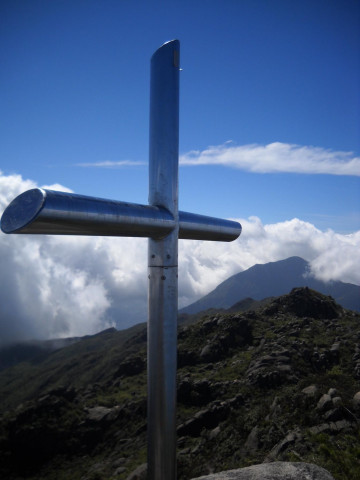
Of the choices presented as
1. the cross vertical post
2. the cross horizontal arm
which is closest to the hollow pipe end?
the cross horizontal arm

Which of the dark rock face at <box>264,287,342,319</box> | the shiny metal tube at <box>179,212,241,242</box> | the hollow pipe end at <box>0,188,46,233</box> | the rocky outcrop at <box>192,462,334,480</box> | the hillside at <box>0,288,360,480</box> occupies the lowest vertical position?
the hillside at <box>0,288,360,480</box>

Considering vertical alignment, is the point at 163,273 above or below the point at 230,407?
above

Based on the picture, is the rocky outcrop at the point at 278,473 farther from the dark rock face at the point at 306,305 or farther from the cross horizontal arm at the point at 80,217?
the dark rock face at the point at 306,305

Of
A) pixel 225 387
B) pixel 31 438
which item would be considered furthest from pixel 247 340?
pixel 31 438

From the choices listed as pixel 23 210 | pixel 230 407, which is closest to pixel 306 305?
pixel 230 407

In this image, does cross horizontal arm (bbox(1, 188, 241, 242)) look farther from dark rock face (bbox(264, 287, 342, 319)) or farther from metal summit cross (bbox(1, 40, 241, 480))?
dark rock face (bbox(264, 287, 342, 319))

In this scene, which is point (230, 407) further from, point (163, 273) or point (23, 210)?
point (23, 210)

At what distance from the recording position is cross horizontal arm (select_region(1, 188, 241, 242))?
1.63 m

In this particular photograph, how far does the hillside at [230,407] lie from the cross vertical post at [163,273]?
3.66 metres

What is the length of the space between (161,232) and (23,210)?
833 mm

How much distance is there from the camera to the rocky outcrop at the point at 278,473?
341 centimetres

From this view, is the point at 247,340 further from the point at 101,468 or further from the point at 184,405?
the point at 101,468

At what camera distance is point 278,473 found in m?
3.50

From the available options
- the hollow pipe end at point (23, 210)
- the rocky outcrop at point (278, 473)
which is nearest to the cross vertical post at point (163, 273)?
the hollow pipe end at point (23, 210)
